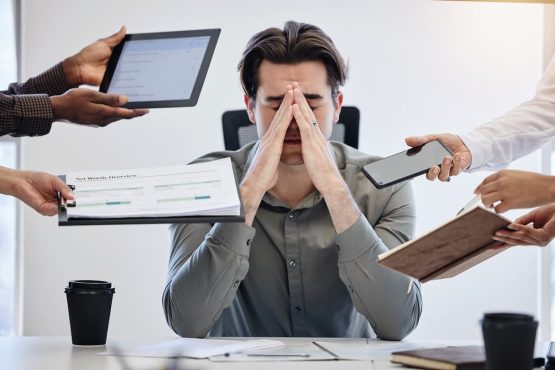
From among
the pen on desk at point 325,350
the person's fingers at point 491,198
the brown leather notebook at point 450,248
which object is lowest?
the pen on desk at point 325,350

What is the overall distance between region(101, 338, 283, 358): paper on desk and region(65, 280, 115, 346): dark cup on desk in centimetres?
8

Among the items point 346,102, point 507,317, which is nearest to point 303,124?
point 507,317

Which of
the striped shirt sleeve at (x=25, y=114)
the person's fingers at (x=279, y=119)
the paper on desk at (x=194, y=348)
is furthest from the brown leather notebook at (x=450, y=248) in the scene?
the striped shirt sleeve at (x=25, y=114)

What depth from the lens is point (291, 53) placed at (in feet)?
6.63

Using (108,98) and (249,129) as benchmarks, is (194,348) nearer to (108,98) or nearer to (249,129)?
(108,98)

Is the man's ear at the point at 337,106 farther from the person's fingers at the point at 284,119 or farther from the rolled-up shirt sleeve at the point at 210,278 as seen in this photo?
the rolled-up shirt sleeve at the point at 210,278

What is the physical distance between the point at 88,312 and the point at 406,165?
72 cm

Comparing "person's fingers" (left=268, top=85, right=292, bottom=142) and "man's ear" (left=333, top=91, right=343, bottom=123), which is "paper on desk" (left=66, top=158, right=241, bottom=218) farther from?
"man's ear" (left=333, top=91, right=343, bottom=123)

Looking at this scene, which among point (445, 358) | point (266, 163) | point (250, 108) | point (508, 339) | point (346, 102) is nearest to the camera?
point (508, 339)

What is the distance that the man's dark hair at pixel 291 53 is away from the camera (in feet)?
6.65

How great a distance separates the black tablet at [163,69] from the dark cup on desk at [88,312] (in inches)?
22.1

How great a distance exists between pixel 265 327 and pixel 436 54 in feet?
6.30

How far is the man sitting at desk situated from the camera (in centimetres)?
170

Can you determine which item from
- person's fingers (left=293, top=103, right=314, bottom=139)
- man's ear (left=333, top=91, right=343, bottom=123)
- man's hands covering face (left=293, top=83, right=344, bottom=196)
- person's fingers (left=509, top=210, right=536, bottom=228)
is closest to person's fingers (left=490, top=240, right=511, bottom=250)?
person's fingers (left=509, top=210, right=536, bottom=228)
